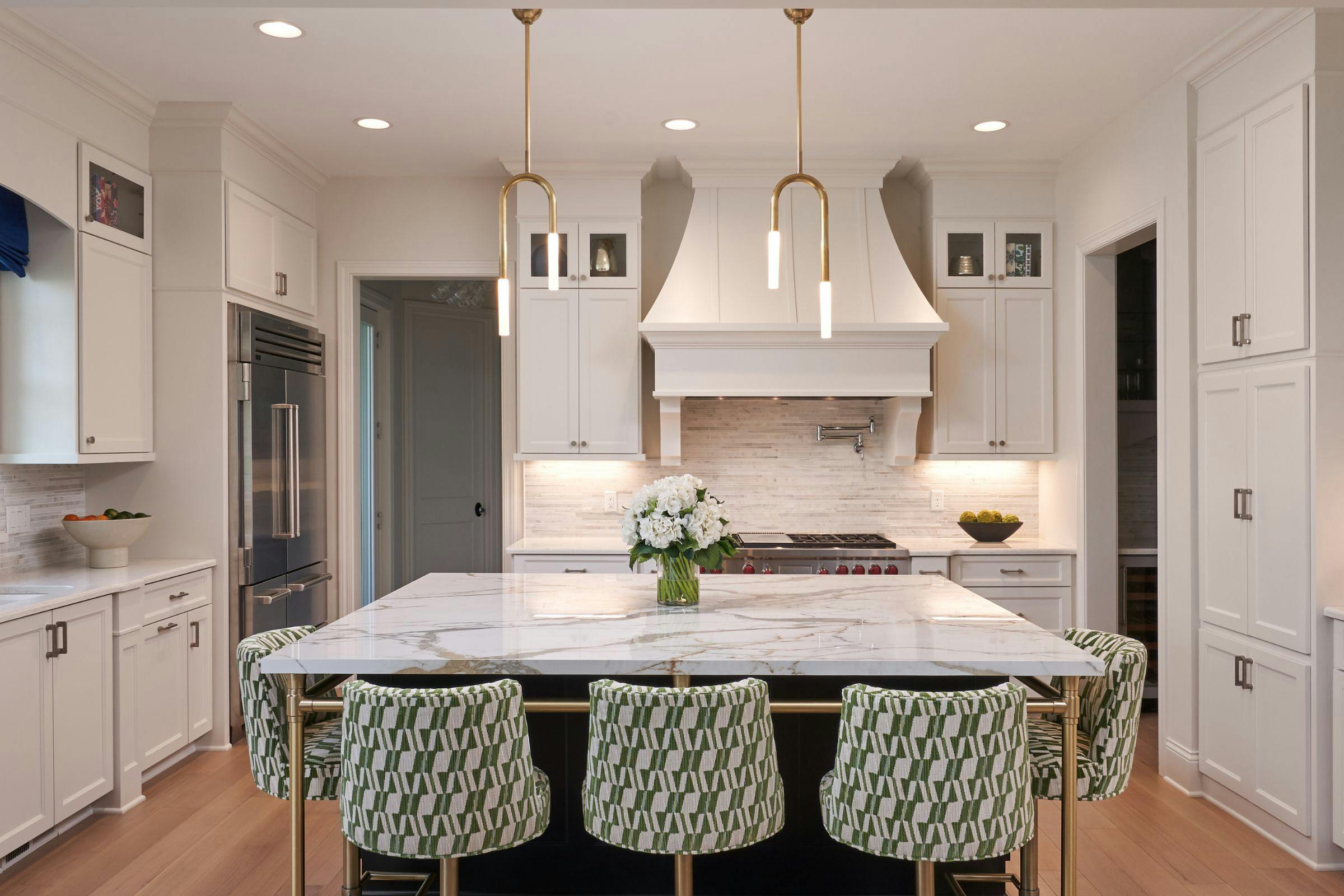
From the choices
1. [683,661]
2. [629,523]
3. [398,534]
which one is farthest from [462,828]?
[398,534]

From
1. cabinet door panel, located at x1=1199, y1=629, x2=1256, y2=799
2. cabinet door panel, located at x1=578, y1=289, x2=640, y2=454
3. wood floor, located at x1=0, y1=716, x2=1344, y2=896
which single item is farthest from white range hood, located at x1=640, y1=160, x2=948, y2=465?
wood floor, located at x1=0, y1=716, x2=1344, y2=896

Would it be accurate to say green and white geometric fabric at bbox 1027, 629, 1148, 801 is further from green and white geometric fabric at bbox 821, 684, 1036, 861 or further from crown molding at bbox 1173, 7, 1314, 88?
crown molding at bbox 1173, 7, 1314, 88

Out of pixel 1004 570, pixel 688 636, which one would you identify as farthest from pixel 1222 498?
pixel 688 636

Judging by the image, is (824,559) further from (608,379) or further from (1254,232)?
(1254,232)

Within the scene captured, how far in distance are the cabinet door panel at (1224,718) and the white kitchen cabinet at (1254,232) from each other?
107cm

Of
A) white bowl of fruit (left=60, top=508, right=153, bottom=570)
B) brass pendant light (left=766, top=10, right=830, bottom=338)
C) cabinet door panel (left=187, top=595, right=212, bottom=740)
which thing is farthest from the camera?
cabinet door panel (left=187, top=595, right=212, bottom=740)

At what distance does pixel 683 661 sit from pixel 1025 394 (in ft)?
11.2

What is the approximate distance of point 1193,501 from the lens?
3.73 meters

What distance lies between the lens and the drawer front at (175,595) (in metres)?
3.75

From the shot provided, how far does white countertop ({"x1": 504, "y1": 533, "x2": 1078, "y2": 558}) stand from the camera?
4715 mm

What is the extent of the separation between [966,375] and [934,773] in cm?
332

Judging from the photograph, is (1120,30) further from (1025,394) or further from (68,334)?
(68,334)

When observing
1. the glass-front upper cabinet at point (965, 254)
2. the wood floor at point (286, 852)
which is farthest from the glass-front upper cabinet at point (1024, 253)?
the wood floor at point (286, 852)

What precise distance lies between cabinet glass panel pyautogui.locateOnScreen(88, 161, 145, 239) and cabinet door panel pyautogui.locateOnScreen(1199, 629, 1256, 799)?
4572 mm
